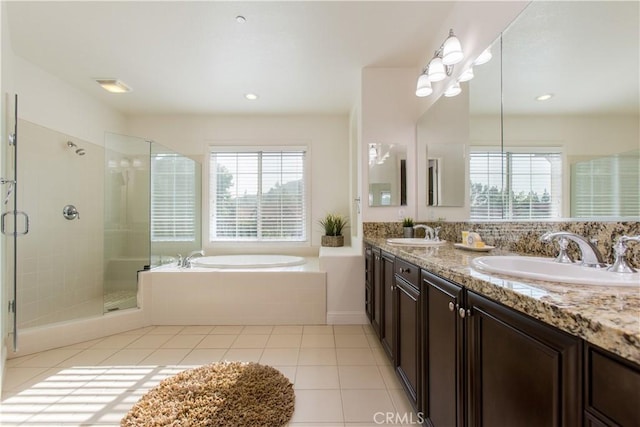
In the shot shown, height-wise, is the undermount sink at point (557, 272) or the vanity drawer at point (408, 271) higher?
the undermount sink at point (557, 272)

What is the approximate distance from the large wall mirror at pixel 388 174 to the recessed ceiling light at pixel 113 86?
268 cm

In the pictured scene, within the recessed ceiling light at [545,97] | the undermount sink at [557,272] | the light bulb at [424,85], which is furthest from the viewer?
the light bulb at [424,85]

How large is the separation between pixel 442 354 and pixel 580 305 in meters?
0.59

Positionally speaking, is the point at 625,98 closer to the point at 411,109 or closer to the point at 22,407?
the point at 411,109

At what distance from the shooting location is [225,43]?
2.14m

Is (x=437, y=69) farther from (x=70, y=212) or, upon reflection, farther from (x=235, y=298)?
A: (x=70, y=212)

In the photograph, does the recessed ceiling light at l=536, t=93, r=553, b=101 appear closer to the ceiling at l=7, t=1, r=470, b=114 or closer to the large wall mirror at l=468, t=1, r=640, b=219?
the large wall mirror at l=468, t=1, r=640, b=219

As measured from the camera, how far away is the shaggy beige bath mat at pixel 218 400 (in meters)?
1.31

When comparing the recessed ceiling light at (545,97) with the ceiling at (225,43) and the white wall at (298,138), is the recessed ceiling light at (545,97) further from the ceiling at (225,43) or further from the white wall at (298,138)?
the white wall at (298,138)

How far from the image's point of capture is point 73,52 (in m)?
2.27

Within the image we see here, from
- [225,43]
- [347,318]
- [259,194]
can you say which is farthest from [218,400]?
[259,194]

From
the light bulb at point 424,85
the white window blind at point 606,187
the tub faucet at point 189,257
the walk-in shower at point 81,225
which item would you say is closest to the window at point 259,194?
the tub faucet at point 189,257

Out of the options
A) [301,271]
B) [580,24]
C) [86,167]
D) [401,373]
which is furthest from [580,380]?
[86,167]

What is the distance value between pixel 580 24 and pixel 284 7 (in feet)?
5.21
